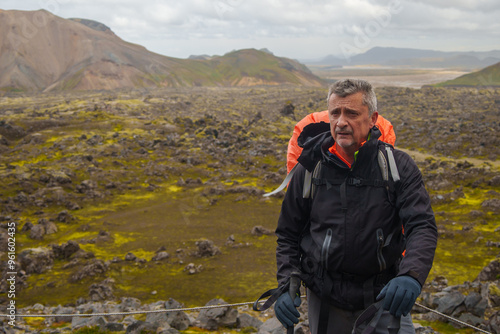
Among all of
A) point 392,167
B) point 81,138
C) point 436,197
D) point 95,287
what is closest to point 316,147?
point 392,167

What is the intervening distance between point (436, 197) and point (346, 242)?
27.6m

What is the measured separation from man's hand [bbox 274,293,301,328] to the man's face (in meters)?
1.65

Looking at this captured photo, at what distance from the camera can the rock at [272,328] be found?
32.1 feet

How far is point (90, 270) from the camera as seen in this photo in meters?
18.5

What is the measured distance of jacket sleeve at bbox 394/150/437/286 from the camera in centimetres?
352

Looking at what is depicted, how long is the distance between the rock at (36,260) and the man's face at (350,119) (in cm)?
1932

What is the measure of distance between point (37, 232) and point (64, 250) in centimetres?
377

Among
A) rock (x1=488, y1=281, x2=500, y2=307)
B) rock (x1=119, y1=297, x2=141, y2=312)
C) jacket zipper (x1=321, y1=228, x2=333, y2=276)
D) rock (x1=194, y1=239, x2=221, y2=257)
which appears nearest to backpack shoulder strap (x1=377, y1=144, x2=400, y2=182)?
jacket zipper (x1=321, y1=228, x2=333, y2=276)

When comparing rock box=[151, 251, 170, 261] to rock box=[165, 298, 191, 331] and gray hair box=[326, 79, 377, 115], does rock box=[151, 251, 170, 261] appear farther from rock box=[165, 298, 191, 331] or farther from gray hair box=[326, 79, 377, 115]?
gray hair box=[326, 79, 377, 115]

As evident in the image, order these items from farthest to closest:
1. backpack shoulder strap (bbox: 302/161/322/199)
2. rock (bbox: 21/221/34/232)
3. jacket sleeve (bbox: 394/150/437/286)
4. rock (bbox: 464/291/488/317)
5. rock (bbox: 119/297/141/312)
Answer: rock (bbox: 21/221/34/232)
rock (bbox: 119/297/141/312)
rock (bbox: 464/291/488/317)
backpack shoulder strap (bbox: 302/161/322/199)
jacket sleeve (bbox: 394/150/437/286)

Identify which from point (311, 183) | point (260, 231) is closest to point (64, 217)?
point (260, 231)

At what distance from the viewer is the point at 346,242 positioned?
389 cm

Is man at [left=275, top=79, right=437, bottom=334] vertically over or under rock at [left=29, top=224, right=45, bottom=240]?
over

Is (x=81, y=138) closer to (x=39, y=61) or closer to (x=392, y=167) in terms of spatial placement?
(x=392, y=167)
